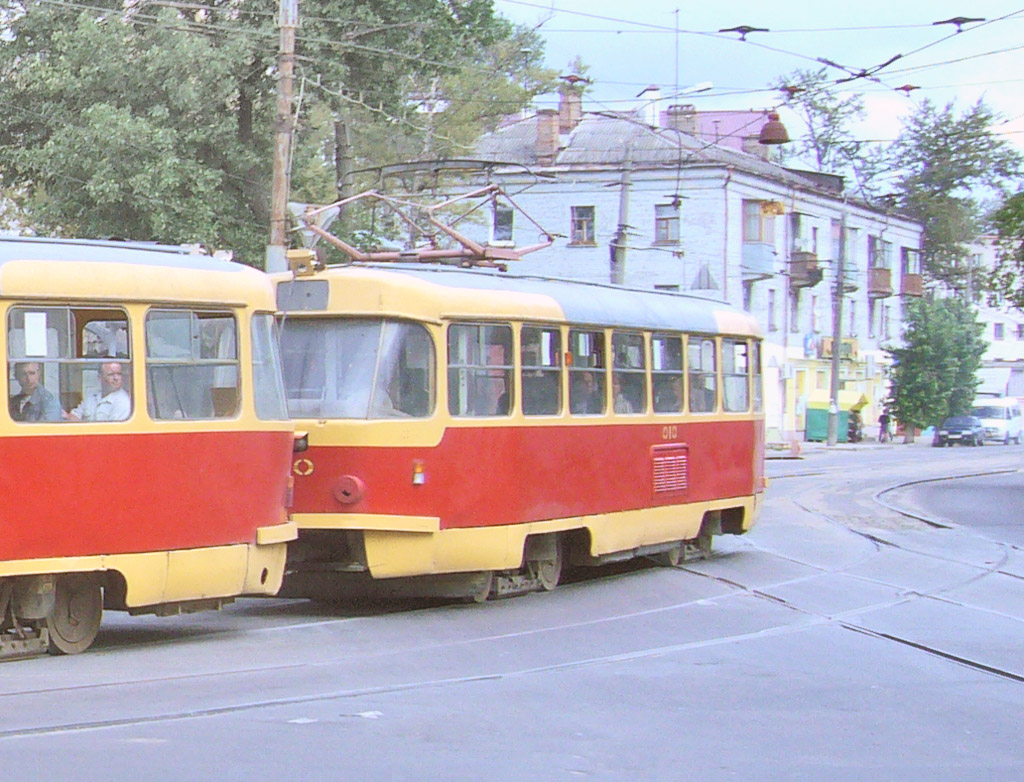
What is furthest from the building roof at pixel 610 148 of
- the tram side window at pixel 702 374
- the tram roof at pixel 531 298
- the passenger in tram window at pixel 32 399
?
the passenger in tram window at pixel 32 399

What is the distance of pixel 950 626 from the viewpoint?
1336 cm

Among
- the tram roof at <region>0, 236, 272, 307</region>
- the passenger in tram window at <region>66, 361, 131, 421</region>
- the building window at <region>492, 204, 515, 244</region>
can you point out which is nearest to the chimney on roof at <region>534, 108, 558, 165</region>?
the building window at <region>492, 204, 515, 244</region>

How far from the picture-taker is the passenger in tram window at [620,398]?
1570 cm

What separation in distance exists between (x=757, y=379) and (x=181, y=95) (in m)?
13.3

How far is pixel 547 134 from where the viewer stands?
2192 inches

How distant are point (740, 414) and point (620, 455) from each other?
134 inches

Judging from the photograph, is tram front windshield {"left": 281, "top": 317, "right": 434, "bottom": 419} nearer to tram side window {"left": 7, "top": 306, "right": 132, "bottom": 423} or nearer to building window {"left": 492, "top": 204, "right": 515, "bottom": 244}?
tram side window {"left": 7, "top": 306, "right": 132, "bottom": 423}

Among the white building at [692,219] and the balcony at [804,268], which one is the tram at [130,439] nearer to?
the white building at [692,219]

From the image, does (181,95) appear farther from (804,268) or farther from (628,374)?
(804,268)

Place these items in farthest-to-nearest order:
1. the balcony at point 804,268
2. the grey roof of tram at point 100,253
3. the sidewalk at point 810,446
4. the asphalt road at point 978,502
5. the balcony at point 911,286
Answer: the balcony at point 911,286 < the balcony at point 804,268 < the sidewalk at point 810,446 < the asphalt road at point 978,502 < the grey roof of tram at point 100,253

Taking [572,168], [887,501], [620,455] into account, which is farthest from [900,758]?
[572,168]

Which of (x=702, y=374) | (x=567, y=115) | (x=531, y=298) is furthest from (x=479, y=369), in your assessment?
(x=567, y=115)

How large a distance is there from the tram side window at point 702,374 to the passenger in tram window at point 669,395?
0.98 feet

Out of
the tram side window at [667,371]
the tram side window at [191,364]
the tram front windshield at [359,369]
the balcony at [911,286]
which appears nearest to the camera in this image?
the tram side window at [191,364]
